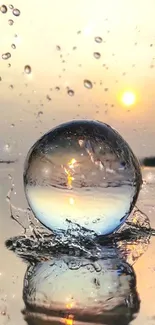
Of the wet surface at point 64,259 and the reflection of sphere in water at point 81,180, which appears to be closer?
the wet surface at point 64,259

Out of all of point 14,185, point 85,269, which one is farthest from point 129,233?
point 14,185

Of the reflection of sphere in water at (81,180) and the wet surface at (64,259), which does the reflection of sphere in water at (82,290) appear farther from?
the reflection of sphere in water at (81,180)

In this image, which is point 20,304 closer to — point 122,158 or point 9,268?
point 9,268

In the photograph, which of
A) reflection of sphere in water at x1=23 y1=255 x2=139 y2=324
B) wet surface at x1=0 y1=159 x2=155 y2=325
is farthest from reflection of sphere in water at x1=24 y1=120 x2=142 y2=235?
reflection of sphere in water at x1=23 y1=255 x2=139 y2=324

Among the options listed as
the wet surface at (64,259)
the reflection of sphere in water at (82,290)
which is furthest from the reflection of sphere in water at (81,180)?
the reflection of sphere in water at (82,290)

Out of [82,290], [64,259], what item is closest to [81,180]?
[64,259]

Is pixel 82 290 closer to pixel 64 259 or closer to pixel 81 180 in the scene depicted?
pixel 64 259
